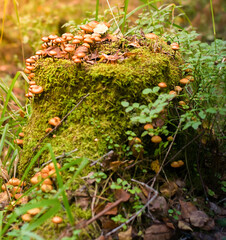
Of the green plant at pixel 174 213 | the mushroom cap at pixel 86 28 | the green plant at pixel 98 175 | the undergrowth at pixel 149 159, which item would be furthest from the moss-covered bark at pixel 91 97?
the green plant at pixel 174 213

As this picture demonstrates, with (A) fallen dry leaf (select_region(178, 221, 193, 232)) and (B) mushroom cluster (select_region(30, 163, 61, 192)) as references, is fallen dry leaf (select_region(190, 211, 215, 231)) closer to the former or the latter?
(A) fallen dry leaf (select_region(178, 221, 193, 232))

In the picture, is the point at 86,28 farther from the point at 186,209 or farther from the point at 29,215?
the point at 186,209

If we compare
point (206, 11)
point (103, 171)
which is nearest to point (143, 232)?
point (103, 171)

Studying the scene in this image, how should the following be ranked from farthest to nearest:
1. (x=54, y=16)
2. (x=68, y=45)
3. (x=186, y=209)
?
(x=54, y=16) → (x=68, y=45) → (x=186, y=209)

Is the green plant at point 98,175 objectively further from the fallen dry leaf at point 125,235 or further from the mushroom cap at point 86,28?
the mushroom cap at point 86,28

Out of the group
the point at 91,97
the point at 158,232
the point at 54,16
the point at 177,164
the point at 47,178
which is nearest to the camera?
the point at 158,232

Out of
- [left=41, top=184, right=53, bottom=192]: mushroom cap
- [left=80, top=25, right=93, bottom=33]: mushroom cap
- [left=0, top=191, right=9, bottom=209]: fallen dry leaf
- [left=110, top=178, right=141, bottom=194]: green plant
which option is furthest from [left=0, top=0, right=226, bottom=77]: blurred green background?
[left=110, top=178, right=141, bottom=194]: green plant

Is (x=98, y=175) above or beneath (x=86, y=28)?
beneath

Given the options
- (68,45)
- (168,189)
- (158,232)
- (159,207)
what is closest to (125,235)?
(158,232)
